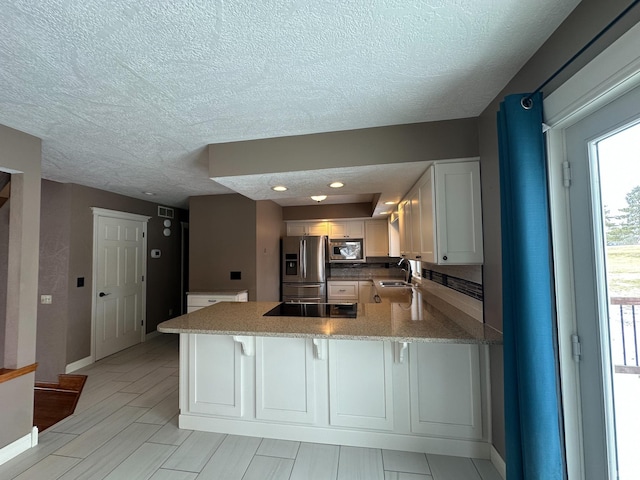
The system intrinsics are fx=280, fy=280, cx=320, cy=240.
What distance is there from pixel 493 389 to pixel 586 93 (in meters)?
1.74

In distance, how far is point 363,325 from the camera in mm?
1981

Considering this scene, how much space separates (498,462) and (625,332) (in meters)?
1.29

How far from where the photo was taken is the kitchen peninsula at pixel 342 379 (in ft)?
6.31

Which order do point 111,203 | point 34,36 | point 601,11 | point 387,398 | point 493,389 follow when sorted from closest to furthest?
point 601,11, point 34,36, point 493,389, point 387,398, point 111,203

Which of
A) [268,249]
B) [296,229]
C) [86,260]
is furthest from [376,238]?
[86,260]

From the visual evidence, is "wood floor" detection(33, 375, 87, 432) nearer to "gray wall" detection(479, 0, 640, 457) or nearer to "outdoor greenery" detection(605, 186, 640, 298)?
"gray wall" detection(479, 0, 640, 457)

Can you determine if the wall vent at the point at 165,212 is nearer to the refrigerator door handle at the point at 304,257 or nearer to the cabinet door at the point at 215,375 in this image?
the refrigerator door handle at the point at 304,257

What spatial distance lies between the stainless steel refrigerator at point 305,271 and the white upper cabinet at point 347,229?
399 millimetres

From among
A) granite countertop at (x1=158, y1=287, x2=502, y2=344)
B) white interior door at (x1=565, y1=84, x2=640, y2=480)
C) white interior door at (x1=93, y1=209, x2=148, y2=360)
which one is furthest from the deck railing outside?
white interior door at (x1=93, y1=209, x2=148, y2=360)

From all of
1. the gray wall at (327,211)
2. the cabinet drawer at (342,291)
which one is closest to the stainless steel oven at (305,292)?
the cabinet drawer at (342,291)

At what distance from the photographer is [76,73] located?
1.41 m

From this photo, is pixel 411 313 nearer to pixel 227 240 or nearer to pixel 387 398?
pixel 387 398

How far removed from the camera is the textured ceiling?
108cm

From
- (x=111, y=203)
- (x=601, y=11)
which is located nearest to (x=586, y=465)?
(x=601, y=11)
